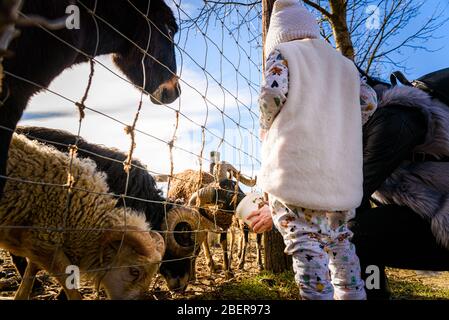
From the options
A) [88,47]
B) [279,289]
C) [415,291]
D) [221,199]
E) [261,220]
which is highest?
[88,47]

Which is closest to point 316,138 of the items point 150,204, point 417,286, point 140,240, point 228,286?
point 140,240

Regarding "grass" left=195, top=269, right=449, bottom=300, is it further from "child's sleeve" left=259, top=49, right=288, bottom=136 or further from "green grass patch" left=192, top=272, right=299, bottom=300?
"child's sleeve" left=259, top=49, right=288, bottom=136

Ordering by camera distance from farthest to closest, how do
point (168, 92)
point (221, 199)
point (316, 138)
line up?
point (221, 199) < point (168, 92) < point (316, 138)

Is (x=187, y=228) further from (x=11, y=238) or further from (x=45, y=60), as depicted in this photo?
(x=45, y=60)

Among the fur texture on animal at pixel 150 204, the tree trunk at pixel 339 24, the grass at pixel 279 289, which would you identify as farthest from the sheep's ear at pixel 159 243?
the tree trunk at pixel 339 24

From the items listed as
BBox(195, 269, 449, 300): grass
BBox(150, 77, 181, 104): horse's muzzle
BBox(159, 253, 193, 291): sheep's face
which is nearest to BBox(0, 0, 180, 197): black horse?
BBox(150, 77, 181, 104): horse's muzzle

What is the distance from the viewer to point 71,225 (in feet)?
11.2

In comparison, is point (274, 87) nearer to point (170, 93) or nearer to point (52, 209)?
point (170, 93)

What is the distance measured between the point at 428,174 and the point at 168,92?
6.84 feet

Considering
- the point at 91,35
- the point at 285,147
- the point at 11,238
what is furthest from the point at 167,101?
the point at 11,238

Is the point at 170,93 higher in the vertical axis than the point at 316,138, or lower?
higher

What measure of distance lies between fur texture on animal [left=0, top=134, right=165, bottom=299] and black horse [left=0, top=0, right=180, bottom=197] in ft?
4.40

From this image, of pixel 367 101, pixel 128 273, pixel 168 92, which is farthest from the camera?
pixel 128 273
